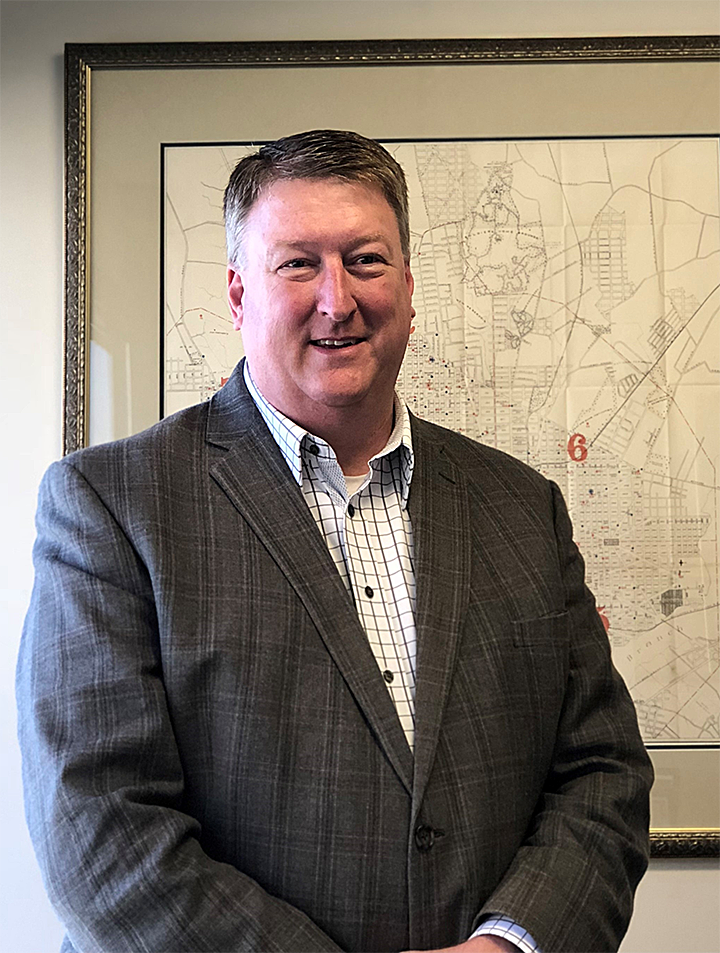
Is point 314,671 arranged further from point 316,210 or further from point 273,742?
point 316,210

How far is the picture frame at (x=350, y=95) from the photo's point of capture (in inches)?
80.9

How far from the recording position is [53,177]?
6.83 feet

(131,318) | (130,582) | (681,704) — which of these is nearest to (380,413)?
(130,582)

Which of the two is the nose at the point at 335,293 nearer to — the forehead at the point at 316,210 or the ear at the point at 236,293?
→ the forehead at the point at 316,210

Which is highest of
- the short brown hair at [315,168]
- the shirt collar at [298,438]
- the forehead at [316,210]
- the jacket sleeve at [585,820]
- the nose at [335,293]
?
the short brown hair at [315,168]

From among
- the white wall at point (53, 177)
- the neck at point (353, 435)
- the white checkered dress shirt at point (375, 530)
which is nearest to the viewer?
the white checkered dress shirt at point (375, 530)

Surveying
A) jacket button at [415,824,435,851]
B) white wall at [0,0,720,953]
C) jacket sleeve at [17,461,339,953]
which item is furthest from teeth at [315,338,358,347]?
white wall at [0,0,720,953]

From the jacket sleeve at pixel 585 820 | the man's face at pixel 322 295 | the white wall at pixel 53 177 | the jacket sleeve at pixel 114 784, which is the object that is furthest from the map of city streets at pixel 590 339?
the jacket sleeve at pixel 114 784

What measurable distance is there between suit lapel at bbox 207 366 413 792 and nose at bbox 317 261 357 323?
19cm

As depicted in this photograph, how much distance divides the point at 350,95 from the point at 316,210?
859 millimetres

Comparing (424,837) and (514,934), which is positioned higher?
(424,837)

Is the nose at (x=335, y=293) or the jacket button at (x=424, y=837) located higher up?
the nose at (x=335, y=293)

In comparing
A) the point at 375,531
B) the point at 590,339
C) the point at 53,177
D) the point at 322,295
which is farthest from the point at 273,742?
the point at 53,177

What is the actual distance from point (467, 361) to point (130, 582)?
1036 mm
